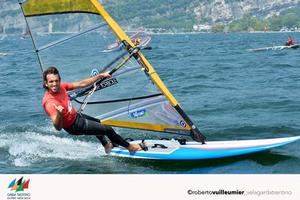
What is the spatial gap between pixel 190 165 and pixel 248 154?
1.10m

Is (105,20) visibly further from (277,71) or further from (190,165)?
(277,71)

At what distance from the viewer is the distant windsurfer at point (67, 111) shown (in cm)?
780

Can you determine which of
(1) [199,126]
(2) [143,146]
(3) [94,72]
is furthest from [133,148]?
(1) [199,126]

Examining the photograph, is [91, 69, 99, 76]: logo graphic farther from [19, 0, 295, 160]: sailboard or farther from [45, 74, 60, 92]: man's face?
[45, 74, 60, 92]: man's face

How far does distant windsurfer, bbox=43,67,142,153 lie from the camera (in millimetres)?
7797

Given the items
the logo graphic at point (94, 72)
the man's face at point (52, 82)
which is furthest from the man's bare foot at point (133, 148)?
the man's face at point (52, 82)

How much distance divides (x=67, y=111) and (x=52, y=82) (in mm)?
1046

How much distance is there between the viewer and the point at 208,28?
19562 centimetres

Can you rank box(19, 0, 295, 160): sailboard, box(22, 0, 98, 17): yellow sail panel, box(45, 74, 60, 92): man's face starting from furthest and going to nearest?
1. box(22, 0, 98, 17): yellow sail panel
2. box(19, 0, 295, 160): sailboard
3. box(45, 74, 60, 92): man's face
